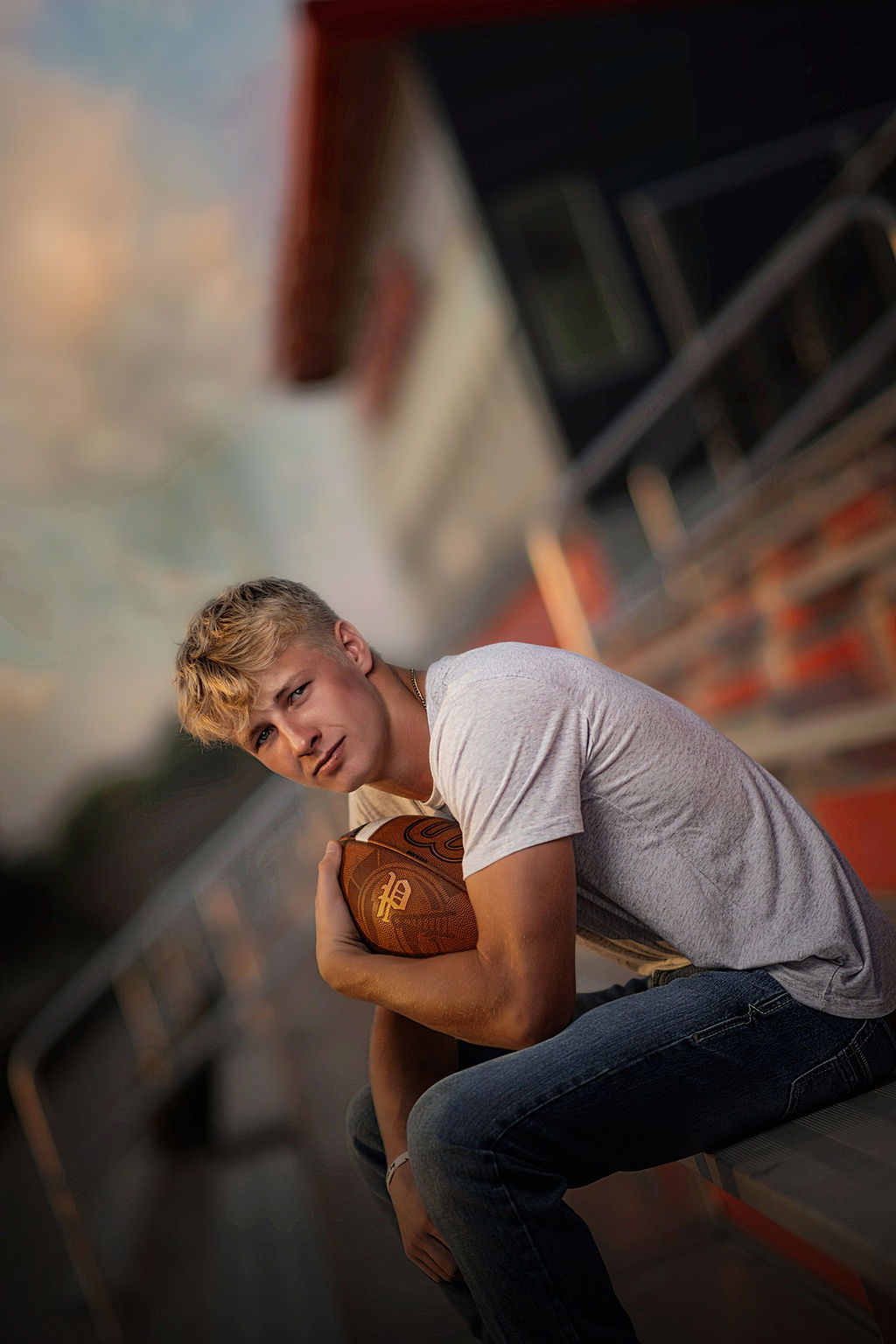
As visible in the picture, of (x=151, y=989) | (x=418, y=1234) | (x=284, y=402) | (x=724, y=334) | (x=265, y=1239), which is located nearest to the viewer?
(x=418, y=1234)

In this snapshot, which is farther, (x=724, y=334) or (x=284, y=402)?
(x=284, y=402)

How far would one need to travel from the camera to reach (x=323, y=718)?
3.26ft

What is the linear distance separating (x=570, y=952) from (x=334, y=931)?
268 mm

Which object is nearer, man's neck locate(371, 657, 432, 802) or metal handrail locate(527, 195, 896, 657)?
man's neck locate(371, 657, 432, 802)

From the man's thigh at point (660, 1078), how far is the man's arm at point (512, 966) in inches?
1.0

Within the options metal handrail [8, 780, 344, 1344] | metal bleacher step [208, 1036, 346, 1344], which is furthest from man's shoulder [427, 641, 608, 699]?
metal handrail [8, 780, 344, 1344]

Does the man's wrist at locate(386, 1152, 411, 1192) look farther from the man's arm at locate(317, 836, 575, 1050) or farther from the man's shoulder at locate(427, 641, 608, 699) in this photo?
the man's shoulder at locate(427, 641, 608, 699)

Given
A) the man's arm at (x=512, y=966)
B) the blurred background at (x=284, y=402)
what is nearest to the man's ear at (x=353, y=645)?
the man's arm at (x=512, y=966)

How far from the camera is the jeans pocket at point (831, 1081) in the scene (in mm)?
850

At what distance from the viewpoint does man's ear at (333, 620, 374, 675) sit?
104 cm

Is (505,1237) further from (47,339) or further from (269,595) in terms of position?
(47,339)

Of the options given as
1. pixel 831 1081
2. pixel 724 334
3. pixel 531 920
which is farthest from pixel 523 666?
pixel 724 334

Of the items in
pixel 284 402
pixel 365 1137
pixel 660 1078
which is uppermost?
pixel 284 402

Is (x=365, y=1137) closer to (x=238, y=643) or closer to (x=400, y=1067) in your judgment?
(x=400, y=1067)
